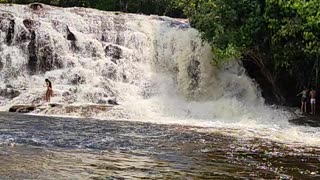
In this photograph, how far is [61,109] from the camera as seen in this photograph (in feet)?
63.8

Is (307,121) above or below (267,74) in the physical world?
below

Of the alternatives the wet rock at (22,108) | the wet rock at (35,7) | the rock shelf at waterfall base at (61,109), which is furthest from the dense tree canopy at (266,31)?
the wet rock at (35,7)

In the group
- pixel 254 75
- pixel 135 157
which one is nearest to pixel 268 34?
pixel 254 75

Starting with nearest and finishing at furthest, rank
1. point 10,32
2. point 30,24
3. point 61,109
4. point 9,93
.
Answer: point 61,109 < point 9,93 < point 10,32 < point 30,24

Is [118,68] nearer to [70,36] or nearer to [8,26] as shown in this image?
[70,36]

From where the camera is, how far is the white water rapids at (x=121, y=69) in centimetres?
2206

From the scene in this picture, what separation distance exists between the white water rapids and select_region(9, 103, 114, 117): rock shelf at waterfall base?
1.32 m

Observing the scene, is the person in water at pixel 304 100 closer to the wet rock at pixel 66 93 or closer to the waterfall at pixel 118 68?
the waterfall at pixel 118 68

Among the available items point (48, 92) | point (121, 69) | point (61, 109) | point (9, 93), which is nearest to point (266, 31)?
point (121, 69)

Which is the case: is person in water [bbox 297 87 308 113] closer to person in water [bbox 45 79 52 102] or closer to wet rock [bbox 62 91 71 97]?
wet rock [bbox 62 91 71 97]

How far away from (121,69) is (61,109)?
601 cm

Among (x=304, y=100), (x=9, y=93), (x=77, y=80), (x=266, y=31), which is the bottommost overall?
(x=9, y=93)

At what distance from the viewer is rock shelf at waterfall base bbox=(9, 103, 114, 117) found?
63.1 feet

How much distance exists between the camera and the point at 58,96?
21859 millimetres
